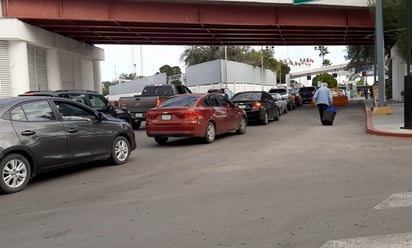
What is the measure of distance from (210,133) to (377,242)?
32.7ft

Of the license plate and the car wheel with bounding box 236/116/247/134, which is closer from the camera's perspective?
the license plate

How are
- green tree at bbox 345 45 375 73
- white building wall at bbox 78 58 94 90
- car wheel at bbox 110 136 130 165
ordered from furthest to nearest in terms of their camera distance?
green tree at bbox 345 45 375 73
white building wall at bbox 78 58 94 90
car wheel at bbox 110 136 130 165

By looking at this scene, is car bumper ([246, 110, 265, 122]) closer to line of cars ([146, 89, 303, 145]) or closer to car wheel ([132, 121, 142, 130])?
line of cars ([146, 89, 303, 145])

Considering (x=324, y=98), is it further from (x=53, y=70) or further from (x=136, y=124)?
(x=53, y=70)

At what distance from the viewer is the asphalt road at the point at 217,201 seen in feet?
18.2

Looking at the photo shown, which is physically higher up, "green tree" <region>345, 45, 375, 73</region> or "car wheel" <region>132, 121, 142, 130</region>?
"green tree" <region>345, 45, 375, 73</region>

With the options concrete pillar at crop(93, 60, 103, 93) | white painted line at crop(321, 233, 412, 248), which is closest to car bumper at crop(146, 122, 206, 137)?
white painted line at crop(321, 233, 412, 248)

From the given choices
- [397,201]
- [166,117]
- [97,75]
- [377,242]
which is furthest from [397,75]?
[377,242]

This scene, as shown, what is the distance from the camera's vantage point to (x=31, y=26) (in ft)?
90.3

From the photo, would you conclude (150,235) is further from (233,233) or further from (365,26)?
(365,26)

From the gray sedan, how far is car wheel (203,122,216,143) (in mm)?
3925

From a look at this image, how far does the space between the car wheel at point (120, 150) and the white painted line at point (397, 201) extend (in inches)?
239

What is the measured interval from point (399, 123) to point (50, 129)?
12.9 metres

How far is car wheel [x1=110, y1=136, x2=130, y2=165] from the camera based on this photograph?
11012 mm
